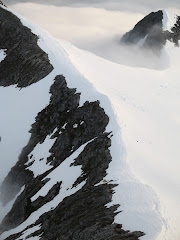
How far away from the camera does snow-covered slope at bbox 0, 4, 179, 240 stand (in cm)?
1797

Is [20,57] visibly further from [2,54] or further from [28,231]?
[28,231]

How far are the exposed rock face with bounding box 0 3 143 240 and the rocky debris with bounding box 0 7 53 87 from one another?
0.18m

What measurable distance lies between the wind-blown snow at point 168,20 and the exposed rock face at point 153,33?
1.05 metres

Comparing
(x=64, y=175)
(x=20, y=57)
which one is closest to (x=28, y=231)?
(x=64, y=175)

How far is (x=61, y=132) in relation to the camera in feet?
111

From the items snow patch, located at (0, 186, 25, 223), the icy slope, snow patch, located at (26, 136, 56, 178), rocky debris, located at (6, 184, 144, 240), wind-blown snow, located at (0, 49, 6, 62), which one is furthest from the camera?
wind-blown snow, located at (0, 49, 6, 62)

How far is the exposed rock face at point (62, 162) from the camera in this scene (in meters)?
17.9

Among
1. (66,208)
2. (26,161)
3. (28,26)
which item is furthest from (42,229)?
(28,26)

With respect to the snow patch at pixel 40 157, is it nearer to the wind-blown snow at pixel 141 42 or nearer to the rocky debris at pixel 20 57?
the rocky debris at pixel 20 57

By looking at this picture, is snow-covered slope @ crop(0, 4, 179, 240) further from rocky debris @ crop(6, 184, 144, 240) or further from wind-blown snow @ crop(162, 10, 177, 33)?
wind-blown snow @ crop(162, 10, 177, 33)

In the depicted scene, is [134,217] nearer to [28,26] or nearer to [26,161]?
[26,161]

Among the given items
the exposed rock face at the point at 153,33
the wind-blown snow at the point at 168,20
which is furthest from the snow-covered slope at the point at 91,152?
the wind-blown snow at the point at 168,20

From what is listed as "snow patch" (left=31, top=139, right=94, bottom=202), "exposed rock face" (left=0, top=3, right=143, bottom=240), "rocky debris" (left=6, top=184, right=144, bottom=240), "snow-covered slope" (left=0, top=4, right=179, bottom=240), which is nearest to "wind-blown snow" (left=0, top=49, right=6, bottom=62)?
Result: "exposed rock face" (left=0, top=3, right=143, bottom=240)

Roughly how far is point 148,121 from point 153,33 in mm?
69036
